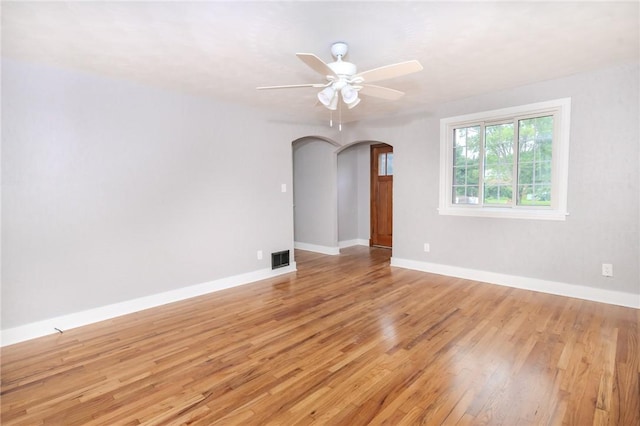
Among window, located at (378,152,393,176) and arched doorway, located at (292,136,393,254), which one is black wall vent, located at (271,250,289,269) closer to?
arched doorway, located at (292,136,393,254)

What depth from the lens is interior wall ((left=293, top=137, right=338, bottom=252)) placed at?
6277mm

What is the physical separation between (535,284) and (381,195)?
140 inches

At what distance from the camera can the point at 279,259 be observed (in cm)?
498

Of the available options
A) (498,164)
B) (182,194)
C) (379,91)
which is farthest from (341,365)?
(498,164)

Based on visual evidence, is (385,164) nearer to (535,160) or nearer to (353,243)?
(353,243)

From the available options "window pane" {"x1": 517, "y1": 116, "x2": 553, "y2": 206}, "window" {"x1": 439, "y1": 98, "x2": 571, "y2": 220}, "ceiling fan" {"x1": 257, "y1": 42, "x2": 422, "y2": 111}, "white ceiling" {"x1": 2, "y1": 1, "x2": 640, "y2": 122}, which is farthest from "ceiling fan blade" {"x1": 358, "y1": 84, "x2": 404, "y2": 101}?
"window pane" {"x1": 517, "y1": 116, "x2": 553, "y2": 206}

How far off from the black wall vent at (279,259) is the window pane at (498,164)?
9.87 feet

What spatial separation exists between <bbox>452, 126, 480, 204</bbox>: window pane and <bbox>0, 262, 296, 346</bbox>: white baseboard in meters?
3.15

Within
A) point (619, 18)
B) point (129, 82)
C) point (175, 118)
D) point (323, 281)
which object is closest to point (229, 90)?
point (175, 118)

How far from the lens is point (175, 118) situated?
3826 millimetres

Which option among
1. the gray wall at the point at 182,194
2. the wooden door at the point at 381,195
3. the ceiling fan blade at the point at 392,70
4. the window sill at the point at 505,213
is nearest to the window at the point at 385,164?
the wooden door at the point at 381,195

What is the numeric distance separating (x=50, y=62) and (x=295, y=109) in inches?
109

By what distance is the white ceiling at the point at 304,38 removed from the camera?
214 cm

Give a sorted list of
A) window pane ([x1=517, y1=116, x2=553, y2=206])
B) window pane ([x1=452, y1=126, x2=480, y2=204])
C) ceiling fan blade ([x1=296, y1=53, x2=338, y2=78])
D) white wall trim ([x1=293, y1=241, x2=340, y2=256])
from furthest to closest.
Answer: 1. white wall trim ([x1=293, y1=241, x2=340, y2=256])
2. window pane ([x1=452, y1=126, x2=480, y2=204])
3. window pane ([x1=517, y1=116, x2=553, y2=206])
4. ceiling fan blade ([x1=296, y1=53, x2=338, y2=78])
